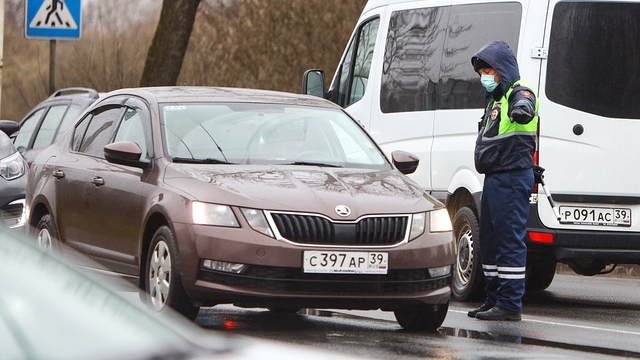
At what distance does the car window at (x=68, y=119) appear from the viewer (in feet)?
56.3

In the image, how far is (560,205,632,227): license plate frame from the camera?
10859mm

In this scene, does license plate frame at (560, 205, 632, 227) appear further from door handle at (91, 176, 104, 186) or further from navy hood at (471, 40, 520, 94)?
door handle at (91, 176, 104, 186)

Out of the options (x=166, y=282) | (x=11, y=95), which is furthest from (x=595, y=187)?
(x=11, y=95)

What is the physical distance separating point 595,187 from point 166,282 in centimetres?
374

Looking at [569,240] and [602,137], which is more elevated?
[602,137]

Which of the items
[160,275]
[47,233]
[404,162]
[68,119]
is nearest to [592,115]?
[404,162]

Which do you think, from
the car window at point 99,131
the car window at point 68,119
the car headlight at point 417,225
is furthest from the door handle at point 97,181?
the car window at point 68,119

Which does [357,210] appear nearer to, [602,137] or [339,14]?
[602,137]

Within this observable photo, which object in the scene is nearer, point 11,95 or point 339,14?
point 339,14

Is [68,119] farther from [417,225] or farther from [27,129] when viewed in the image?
[417,225]

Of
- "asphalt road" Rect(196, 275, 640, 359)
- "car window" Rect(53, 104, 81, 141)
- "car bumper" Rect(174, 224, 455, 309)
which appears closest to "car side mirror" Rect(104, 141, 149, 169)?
"car bumper" Rect(174, 224, 455, 309)

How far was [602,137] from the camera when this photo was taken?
10906mm

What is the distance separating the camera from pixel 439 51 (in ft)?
39.7

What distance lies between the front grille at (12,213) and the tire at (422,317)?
4500 millimetres
